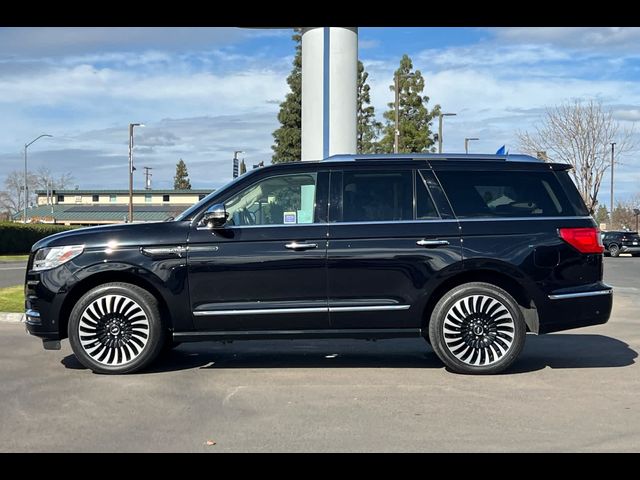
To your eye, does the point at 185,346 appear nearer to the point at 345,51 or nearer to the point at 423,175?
the point at 423,175

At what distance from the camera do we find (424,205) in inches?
279

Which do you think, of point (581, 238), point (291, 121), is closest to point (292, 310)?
point (581, 238)

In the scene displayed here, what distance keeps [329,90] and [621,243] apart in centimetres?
3019

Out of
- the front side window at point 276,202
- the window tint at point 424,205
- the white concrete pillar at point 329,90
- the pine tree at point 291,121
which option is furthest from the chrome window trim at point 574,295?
the pine tree at point 291,121

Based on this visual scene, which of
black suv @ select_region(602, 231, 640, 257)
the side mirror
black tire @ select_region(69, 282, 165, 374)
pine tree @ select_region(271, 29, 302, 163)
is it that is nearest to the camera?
the side mirror

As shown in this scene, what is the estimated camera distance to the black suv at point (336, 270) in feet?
22.4

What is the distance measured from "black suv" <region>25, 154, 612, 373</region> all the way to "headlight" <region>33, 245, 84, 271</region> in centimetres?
1

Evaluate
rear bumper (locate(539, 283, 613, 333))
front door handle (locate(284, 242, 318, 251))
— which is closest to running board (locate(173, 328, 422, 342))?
front door handle (locate(284, 242, 318, 251))

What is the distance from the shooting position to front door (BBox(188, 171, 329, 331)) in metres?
6.82

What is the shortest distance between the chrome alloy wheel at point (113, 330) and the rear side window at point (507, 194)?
10.4 feet

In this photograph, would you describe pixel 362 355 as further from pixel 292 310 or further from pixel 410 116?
pixel 410 116

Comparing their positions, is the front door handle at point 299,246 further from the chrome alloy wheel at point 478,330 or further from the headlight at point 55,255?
the headlight at point 55,255

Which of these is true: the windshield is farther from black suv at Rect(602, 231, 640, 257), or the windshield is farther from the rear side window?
black suv at Rect(602, 231, 640, 257)

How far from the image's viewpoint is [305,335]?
6.89 m
